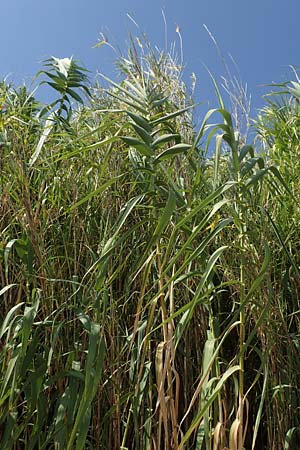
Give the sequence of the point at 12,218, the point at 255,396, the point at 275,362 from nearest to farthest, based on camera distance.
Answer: the point at 275,362 < the point at 255,396 < the point at 12,218

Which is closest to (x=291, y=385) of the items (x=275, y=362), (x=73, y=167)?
(x=275, y=362)

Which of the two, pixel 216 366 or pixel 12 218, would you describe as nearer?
pixel 216 366

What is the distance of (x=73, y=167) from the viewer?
5.78ft

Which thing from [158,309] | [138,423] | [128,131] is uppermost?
[128,131]

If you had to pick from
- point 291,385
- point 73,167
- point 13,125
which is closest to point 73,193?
point 73,167

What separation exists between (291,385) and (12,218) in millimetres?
812

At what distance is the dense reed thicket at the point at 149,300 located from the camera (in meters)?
1.15

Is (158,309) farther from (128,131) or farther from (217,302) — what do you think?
(128,131)

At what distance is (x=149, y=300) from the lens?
55.1 inches

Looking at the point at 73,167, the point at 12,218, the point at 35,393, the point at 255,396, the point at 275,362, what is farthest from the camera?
the point at 73,167

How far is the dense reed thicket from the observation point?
3.77 feet

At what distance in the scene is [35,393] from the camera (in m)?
1.28

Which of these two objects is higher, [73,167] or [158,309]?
[73,167]

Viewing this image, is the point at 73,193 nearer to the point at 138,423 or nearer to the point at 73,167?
the point at 73,167
